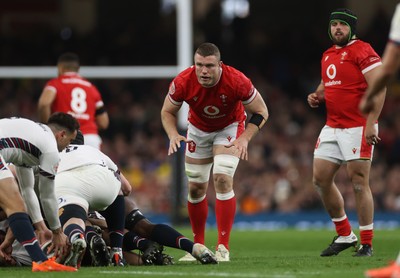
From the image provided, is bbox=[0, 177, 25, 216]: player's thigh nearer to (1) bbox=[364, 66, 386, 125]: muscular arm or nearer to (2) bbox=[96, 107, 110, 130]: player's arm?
(1) bbox=[364, 66, 386, 125]: muscular arm

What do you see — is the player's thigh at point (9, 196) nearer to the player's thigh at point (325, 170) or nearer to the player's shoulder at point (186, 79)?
the player's shoulder at point (186, 79)

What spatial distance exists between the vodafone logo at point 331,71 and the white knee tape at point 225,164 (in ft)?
4.01

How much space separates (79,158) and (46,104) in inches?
174

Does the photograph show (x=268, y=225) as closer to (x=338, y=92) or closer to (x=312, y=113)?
(x=312, y=113)

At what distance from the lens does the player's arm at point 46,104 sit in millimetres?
12867

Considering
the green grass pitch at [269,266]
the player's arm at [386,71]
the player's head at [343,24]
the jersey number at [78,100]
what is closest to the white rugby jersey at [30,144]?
the green grass pitch at [269,266]

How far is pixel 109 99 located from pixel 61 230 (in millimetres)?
13473

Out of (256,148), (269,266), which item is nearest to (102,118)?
(269,266)

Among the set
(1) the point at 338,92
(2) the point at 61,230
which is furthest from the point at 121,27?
(2) the point at 61,230

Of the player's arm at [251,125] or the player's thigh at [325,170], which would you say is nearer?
the player's arm at [251,125]

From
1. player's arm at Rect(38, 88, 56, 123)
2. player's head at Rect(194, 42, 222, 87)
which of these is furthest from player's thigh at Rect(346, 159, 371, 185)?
player's arm at Rect(38, 88, 56, 123)

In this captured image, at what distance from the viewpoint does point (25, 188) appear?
322 inches

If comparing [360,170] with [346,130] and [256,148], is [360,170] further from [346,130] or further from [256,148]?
[256,148]

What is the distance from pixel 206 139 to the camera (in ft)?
31.4
